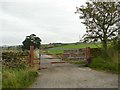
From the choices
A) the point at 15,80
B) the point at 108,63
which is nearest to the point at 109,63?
the point at 108,63

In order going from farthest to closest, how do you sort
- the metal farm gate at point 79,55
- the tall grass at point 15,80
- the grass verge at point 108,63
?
the metal farm gate at point 79,55 < the grass verge at point 108,63 < the tall grass at point 15,80

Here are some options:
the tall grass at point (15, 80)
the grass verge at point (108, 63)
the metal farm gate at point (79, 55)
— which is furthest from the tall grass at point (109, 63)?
the tall grass at point (15, 80)

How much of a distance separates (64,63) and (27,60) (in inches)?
211

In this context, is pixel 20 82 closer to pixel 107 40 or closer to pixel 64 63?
pixel 64 63

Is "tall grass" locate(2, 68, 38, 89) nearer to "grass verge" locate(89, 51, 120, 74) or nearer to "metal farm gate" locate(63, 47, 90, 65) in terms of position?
"grass verge" locate(89, 51, 120, 74)

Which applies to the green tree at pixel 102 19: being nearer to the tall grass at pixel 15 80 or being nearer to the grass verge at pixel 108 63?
the grass verge at pixel 108 63

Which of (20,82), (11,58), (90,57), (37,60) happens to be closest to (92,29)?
(90,57)

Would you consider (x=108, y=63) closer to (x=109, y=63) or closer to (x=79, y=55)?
(x=109, y=63)

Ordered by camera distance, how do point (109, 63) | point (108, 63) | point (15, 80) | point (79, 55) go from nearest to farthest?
1. point (15, 80)
2. point (109, 63)
3. point (108, 63)
4. point (79, 55)

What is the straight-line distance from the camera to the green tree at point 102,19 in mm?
23891

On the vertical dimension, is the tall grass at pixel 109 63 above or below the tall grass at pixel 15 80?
above

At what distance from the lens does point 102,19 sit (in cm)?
2398

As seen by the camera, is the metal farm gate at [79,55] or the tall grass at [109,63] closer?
the tall grass at [109,63]

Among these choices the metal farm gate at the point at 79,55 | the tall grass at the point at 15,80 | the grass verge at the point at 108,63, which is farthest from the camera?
the metal farm gate at the point at 79,55
